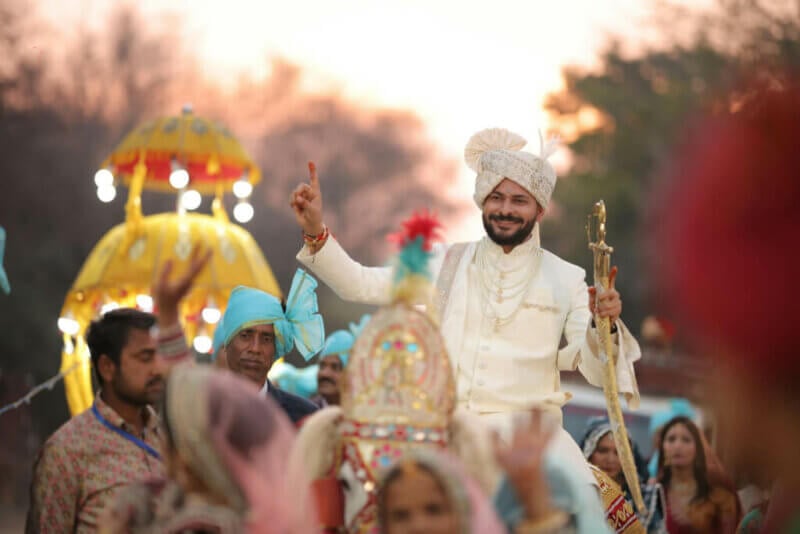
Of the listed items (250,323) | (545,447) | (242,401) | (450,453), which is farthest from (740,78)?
(250,323)

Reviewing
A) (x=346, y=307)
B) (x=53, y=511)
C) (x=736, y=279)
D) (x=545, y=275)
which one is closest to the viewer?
(x=736, y=279)

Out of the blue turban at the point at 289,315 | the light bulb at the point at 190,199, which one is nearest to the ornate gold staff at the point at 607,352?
the blue turban at the point at 289,315

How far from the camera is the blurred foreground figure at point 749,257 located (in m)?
1.45

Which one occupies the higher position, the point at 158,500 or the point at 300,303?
the point at 300,303

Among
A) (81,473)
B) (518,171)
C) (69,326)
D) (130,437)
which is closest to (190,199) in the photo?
(69,326)

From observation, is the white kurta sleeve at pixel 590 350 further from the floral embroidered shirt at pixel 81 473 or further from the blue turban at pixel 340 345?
the blue turban at pixel 340 345

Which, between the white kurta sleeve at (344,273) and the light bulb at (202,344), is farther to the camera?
the light bulb at (202,344)

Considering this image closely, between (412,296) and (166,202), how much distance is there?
86.8 ft

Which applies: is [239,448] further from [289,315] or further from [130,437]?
[289,315]

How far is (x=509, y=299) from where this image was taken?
20.6 ft

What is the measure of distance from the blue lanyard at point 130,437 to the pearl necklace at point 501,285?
180 centimetres

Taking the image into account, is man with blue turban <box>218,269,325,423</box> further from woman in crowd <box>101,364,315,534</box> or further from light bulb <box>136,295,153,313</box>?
light bulb <box>136,295,153,313</box>

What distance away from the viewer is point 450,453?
171 inches

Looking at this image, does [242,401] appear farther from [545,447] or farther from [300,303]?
[300,303]
